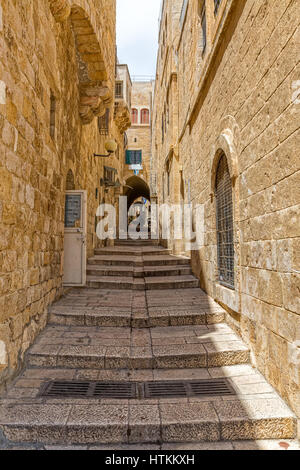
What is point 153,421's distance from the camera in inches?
96.7

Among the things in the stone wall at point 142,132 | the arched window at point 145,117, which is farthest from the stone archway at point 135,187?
the arched window at point 145,117

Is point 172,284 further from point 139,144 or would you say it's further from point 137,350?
point 139,144

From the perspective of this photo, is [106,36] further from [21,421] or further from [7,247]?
[21,421]

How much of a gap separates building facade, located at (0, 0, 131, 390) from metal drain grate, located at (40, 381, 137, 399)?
1.47ft

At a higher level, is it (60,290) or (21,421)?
(60,290)

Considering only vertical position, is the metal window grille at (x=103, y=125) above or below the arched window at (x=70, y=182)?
above

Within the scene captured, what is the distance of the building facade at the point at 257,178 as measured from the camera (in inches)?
95.9

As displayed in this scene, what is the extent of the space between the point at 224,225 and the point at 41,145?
113 inches

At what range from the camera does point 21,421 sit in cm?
244

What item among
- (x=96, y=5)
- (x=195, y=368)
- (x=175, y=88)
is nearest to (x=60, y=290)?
(x=195, y=368)

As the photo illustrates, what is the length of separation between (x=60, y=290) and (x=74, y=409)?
2.80 meters

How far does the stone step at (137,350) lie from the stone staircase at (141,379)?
12 mm

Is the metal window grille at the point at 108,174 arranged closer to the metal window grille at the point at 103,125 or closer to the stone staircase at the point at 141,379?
the metal window grille at the point at 103,125

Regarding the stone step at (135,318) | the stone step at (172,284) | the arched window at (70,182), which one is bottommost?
the stone step at (135,318)
